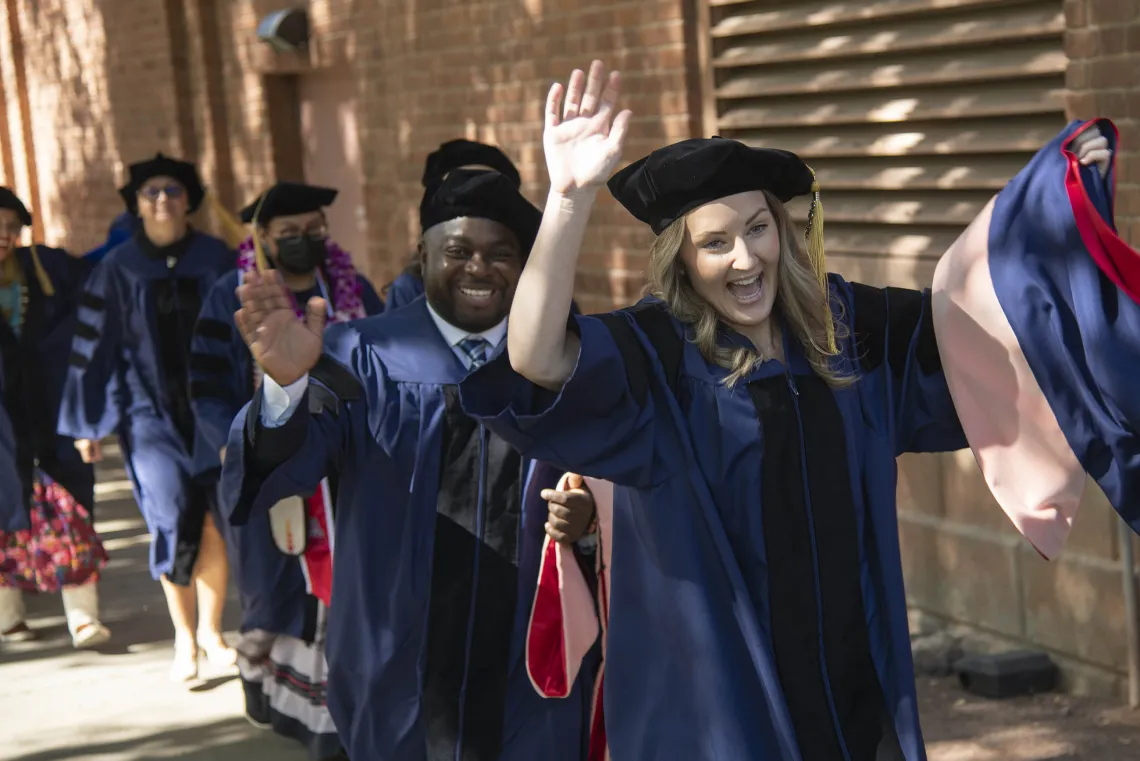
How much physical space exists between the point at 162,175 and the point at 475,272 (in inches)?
136

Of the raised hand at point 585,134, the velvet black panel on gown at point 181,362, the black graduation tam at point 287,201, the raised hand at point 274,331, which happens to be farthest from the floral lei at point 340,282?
the raised hand at point 585,134

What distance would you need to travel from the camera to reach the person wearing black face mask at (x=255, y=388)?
6219 millimetres

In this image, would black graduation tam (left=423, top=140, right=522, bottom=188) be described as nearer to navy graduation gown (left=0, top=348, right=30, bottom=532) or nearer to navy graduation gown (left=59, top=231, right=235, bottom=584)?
navy graduation gown (left=59, top=231, right=235, bottom=584)

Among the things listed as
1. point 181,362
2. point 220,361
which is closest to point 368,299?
point 220,361

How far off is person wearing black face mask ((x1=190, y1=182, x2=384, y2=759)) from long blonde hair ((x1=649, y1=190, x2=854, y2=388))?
3.00m

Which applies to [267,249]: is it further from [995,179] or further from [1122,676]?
[1122,676]

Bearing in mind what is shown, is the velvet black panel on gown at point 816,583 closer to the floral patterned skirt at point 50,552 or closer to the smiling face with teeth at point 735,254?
the smiling face with teeth at point 735,254

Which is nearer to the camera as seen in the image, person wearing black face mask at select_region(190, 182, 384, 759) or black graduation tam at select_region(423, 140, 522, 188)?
person wearing black face mask at select_region(190, 182, 384, 759)

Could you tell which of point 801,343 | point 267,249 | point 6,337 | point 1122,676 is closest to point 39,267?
point 6,337

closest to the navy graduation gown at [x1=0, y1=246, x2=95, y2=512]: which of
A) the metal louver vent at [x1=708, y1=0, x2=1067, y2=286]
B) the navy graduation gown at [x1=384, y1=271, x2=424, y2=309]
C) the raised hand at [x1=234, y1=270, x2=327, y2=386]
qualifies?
the navy graduation gown at [x1=384, y1=271, x2=424, y2=309]

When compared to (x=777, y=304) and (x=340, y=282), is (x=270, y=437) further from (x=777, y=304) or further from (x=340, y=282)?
(x=340, y=282)

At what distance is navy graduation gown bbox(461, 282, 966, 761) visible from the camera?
3.14 metres

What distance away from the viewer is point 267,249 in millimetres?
6336

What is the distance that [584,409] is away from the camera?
3.08 metres
